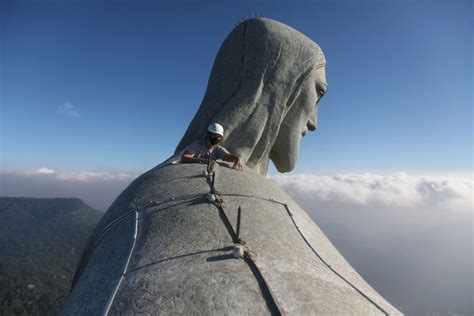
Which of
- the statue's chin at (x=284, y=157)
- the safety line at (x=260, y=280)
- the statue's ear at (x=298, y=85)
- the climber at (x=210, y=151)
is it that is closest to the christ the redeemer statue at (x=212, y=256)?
the safety line at (x=260, y=280)

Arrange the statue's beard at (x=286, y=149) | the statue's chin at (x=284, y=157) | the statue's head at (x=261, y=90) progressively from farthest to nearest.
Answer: the statue's chin at (x=284, y=157), the statue's beard at (x=286, y=149), the statue's head at (x=261, y=90)

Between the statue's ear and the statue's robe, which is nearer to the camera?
the statue's robe

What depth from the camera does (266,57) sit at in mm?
6875

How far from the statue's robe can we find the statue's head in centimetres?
229

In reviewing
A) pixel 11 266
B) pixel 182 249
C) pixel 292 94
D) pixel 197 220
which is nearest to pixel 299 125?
pixel 292 94

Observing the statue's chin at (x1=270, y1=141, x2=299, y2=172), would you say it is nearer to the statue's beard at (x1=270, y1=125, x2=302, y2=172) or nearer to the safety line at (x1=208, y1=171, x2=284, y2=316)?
the statue's beard at (x1=270, y1=125, x2=302, y2=172)

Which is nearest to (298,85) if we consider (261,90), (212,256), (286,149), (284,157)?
(261,90)

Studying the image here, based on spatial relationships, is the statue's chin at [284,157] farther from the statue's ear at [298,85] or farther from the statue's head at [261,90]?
the statue's ear at [298,85]

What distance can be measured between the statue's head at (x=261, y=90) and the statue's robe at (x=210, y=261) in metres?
2.29

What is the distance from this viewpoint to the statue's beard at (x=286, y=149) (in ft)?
24.5

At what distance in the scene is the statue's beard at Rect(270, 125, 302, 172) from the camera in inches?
293

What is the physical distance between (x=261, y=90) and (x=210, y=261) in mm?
4501

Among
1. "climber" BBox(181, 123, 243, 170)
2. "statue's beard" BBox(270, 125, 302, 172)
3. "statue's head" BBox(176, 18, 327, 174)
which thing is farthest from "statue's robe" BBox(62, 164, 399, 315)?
"statue's beard" BBox(270, 125, 302, 172)

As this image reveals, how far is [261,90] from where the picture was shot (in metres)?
6.77
